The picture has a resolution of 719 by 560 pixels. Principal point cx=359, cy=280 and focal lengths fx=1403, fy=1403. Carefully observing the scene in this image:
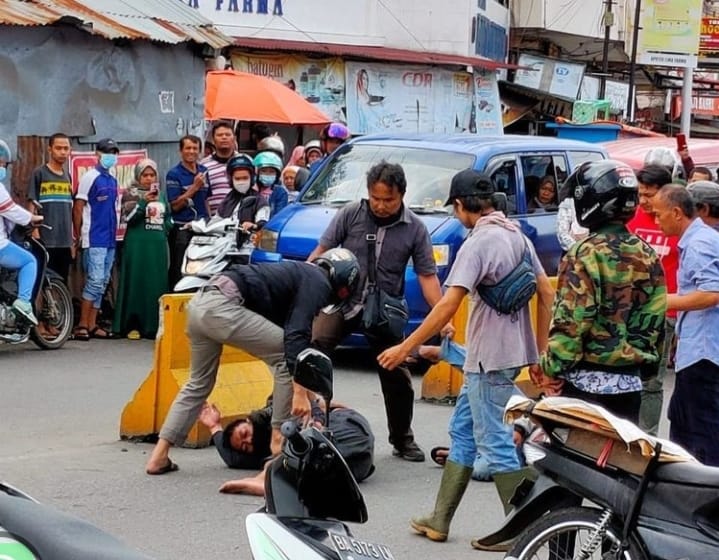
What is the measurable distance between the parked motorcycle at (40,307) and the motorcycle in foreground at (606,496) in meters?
7.25

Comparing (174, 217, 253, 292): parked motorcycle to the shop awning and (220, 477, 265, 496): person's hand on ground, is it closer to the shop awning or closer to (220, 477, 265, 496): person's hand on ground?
(220, 477, 265, 496): person's hand on ground

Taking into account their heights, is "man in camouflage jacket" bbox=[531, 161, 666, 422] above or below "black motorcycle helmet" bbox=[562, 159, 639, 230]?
below

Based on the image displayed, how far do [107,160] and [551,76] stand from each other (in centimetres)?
2203

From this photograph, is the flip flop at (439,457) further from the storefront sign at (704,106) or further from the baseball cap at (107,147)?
the storefront sign at (704,106)

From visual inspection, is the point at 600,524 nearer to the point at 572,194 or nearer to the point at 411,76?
the point at 572,194

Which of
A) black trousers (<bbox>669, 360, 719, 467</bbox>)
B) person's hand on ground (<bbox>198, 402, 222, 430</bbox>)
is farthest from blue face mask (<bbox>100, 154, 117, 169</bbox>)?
black trousers (<bbox>669, 360, 719, 467</bbox>)

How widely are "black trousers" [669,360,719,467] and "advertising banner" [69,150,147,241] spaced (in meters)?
7.36

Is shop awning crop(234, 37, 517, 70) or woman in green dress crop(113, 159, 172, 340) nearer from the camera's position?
woman in green dress crop(113, 159, 172, 340)

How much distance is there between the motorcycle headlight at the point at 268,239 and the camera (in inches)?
476

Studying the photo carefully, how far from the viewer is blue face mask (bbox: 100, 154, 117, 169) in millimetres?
12992

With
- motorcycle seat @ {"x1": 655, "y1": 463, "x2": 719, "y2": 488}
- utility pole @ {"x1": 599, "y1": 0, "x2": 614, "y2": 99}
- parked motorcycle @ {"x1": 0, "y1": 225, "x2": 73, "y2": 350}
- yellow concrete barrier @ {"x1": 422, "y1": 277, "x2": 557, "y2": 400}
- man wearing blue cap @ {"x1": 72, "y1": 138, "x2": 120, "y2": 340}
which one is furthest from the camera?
utility pole @ {"x1": 599, "y1": 0, "x2": 614, "y2": 99}

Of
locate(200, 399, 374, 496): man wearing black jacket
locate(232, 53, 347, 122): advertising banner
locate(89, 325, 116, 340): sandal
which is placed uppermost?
locate(232, 53, 347, 122): advertising banner

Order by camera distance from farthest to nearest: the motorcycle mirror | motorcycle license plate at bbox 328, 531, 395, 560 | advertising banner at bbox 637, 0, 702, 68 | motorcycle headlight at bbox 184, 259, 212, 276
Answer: advertising banner at bbox 637, 0, 702, 68
motorcycle headlight at bbox 184, 259, 212, 276
the motorcycle mirror
motorcycle license plate at bbox 328, 531, 395, 560

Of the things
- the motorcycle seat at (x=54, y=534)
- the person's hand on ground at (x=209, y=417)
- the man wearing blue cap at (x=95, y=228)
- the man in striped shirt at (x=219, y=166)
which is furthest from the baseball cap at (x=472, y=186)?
the man in striped shirt at (x=219, y=166)
